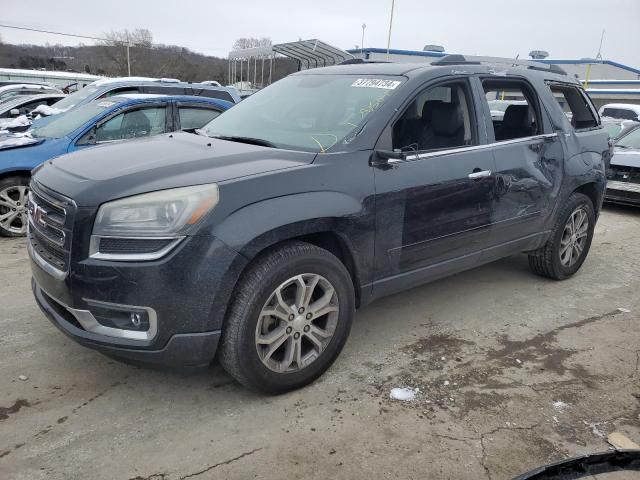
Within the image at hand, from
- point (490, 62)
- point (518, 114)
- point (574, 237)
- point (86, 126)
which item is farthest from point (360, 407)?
point (86, 126)

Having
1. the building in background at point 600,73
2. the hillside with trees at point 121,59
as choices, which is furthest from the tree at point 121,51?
the building in background at point 600,73

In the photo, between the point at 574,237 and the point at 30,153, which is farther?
the point at 30,153

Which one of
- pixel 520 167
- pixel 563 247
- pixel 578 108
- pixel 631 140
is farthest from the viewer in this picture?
pixel 631 140

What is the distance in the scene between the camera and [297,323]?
290 cm

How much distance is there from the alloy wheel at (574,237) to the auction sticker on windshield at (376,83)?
2315 mm

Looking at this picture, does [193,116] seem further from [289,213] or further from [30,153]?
[289,213]

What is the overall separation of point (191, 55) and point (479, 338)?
55132 mm

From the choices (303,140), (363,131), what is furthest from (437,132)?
(303,140)

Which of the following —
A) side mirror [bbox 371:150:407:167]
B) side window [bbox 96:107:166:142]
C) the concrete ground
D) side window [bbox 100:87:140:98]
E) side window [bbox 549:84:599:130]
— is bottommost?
the concrete ground

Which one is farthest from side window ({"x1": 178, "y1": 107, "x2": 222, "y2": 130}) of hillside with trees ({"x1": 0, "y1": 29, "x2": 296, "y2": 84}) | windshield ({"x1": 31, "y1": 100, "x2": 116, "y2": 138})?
hillside with trees ({"x1": 0, "y1": 29, "x2": 296, "y2": 84})

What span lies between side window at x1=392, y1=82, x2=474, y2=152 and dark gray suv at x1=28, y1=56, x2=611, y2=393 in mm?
11

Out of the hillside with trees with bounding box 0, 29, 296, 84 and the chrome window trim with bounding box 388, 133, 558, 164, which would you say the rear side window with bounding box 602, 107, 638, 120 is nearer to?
the chrome window trim with bounding box 388, 133, 558, 164

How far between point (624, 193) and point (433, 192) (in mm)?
6594

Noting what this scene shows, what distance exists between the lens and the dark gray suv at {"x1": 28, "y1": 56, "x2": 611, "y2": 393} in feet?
8.24
